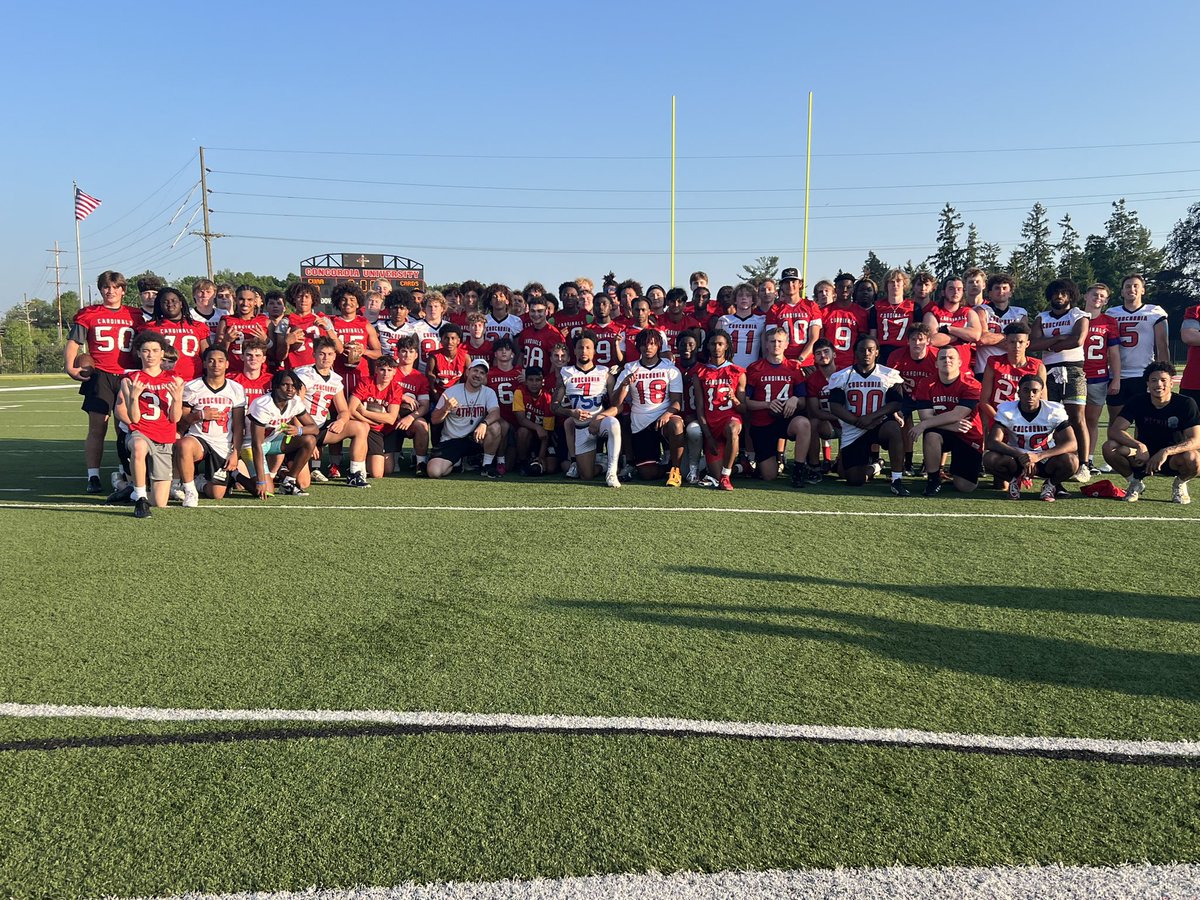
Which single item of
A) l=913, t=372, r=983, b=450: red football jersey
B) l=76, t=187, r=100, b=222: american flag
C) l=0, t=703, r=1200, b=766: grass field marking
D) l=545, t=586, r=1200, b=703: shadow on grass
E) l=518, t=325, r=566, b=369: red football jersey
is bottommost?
A: l=0, t=703, r=1200, b=766: grass field marking

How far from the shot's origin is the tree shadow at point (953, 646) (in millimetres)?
3352

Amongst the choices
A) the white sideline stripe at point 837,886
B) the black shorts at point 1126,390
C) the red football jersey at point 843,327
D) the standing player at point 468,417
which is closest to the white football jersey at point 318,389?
the standing player at point 468,417

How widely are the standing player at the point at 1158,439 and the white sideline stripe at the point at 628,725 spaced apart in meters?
5.41

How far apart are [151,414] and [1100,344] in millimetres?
9438

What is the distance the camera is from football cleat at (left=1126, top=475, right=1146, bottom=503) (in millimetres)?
7242

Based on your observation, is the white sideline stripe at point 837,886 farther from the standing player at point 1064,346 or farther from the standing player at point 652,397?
the standing player at point 1064,346

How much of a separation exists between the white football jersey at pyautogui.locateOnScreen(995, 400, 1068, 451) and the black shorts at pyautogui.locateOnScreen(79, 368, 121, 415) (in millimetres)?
8424

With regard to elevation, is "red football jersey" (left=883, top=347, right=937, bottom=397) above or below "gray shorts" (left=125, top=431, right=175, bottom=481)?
above

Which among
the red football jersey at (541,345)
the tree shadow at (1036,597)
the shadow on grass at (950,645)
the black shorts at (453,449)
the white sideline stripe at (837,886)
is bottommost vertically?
the white sideline stripe at (837,886)

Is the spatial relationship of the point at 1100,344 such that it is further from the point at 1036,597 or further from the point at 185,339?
the point at 185,339

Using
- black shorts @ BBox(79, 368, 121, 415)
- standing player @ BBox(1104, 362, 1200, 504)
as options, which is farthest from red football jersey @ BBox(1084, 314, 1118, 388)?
black shorts @ BBox(79, 368, 121, 415)

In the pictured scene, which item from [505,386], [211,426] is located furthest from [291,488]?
[505,386]

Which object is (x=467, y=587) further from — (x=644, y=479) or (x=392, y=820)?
(x=644, y=479)

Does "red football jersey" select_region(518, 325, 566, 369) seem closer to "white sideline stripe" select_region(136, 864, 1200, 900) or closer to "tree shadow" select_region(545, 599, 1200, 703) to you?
"tree shadow" select_region(545, 599, 1200, 703)
